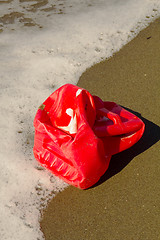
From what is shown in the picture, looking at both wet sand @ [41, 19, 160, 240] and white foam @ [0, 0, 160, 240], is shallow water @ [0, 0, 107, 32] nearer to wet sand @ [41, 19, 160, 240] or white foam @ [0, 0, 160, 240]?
white foam @ [0, 0, 160, 240]

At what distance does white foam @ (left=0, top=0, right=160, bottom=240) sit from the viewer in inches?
85.9

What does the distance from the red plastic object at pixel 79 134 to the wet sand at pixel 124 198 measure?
0.11 m

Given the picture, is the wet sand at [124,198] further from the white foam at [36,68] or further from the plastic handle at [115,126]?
the plastic handle at [115,126]

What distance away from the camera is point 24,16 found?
3865 millimetres

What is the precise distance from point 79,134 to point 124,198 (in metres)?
0.46

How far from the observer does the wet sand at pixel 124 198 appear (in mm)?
1981

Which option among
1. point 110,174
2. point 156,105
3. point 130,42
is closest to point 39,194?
point 110,174

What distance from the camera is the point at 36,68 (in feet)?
10.3

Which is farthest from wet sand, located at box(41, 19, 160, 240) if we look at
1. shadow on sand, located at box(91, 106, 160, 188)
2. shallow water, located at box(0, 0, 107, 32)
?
shallow water, located at box(0, 0, 107, 32)

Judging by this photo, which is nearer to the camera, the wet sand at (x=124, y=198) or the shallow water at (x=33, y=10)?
the wet sand at (x=124, y=198)

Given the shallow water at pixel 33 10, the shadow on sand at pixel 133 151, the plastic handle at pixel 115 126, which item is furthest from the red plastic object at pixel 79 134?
the shallow water at pixel 33 10

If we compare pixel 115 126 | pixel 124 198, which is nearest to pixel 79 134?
pixel 115 126

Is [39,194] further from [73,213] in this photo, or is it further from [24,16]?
[24,16]

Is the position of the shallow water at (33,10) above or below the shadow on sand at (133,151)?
above
